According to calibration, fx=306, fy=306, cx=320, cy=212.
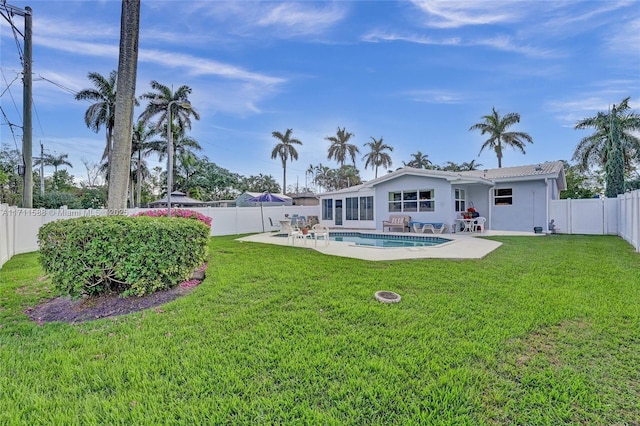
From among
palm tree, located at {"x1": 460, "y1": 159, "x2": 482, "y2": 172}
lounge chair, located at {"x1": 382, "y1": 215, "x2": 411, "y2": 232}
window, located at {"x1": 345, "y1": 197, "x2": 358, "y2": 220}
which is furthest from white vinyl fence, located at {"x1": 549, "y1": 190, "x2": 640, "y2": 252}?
palm tree, located at {"x1": 460, "y1": 159, "x2": 482, "y2": 172}

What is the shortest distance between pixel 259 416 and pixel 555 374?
275 centimetres

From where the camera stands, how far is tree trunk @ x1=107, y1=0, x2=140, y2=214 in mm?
5738

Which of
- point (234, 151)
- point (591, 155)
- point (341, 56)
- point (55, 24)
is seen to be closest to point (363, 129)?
point (234, 151)

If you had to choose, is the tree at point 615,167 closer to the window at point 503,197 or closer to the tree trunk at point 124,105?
the window at point 503,197

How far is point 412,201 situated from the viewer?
17453mm

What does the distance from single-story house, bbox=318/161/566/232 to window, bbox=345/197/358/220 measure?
30.7 inches

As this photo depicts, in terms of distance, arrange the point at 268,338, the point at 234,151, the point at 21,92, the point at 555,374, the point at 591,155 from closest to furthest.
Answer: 1. the point at 555,374
2. the point at 268,338
3. the point at 21,92
4. the point at 591,155
5. the point at 234,151

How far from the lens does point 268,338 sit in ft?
11.8

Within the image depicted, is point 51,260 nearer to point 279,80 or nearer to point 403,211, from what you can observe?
point 279,80

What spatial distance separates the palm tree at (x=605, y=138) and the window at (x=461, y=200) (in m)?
10.6

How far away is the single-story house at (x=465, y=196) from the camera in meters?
16.0

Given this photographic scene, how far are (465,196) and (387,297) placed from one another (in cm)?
1487

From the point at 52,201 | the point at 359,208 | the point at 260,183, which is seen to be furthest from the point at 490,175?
the point at 260,183

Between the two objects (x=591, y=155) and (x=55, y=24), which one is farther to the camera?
(x=591, y=155)
